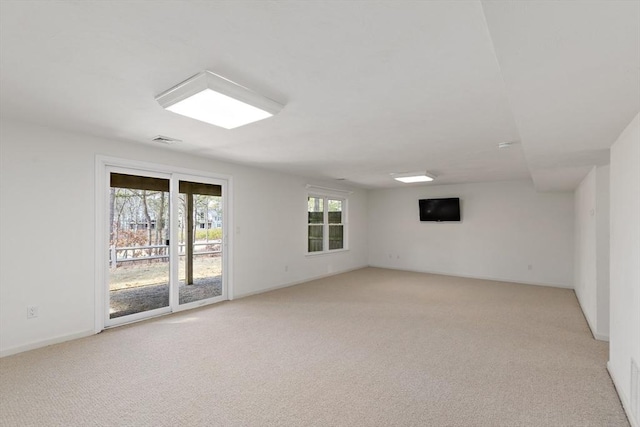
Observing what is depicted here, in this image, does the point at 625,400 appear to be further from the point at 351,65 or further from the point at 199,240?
the point at 199,240

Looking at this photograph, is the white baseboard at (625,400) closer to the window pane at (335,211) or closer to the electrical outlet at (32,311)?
the electrical outlet at (32,311)

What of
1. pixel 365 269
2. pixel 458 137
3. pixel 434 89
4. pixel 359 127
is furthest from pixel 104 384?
pixel 365 269

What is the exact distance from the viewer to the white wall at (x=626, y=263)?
2.07 metres

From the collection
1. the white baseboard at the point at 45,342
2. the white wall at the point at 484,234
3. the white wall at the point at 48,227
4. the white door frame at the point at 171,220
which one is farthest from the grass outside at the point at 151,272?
the white wall at the point at 484,234

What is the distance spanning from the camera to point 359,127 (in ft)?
10.5

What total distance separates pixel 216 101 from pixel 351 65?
105 centimetres

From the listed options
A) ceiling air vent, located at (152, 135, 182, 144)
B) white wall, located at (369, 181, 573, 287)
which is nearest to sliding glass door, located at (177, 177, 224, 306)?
ceiling air vent, located at (152, 135, 182, 144)

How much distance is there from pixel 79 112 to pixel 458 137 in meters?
3.78

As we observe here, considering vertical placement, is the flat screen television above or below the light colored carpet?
above

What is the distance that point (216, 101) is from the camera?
234cm

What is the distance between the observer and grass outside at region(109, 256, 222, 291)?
13.2 feet

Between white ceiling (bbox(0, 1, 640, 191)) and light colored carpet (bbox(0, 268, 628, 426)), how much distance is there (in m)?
2.01

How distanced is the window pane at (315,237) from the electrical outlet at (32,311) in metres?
4.66

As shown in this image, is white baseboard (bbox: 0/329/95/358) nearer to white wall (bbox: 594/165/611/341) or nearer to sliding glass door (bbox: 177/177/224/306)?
sliding glass door (bbox: 177/177/224/306)
